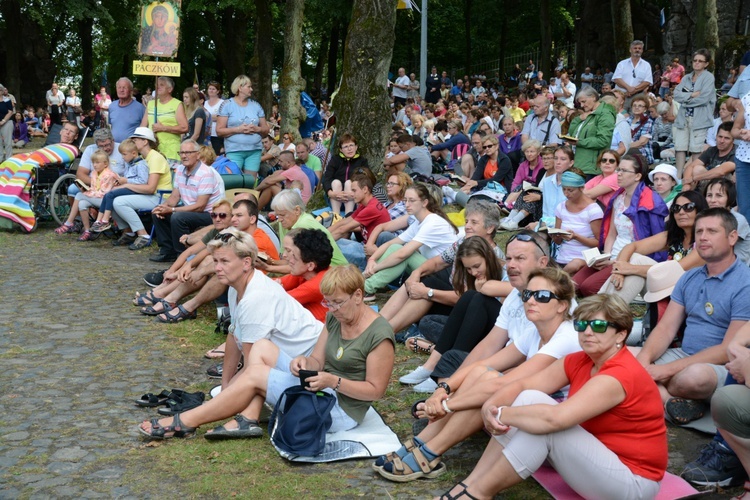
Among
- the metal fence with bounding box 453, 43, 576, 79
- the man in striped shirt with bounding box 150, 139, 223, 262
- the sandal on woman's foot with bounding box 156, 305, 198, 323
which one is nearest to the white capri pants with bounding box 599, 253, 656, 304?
the sandal on woman's foot with bounding box 156, 305, 198, 323

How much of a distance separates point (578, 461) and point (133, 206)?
30.3 ft

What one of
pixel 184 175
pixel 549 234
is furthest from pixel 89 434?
pixel 184 175

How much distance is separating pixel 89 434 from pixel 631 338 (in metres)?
3.84

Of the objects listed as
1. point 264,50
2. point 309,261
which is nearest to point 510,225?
point 309,261

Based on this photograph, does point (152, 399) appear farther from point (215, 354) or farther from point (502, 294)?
point (502, 294)

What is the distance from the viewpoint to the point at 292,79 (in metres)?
19.4

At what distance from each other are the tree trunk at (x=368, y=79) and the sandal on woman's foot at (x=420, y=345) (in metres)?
5.79

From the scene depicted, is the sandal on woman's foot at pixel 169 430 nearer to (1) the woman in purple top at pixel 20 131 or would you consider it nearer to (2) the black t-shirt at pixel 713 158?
(2) the black t-shirt at pixel 713 158

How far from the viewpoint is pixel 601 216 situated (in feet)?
29.0

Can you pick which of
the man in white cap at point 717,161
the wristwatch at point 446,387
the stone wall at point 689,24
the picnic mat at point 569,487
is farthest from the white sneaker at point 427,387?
the stone wall at point 689,24

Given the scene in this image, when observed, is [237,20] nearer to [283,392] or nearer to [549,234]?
[549,234]

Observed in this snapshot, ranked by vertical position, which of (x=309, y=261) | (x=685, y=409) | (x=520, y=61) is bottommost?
(x=685, y=409)

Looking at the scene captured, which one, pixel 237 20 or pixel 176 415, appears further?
pixel 237 20

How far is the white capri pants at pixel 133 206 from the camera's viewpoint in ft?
40.2
